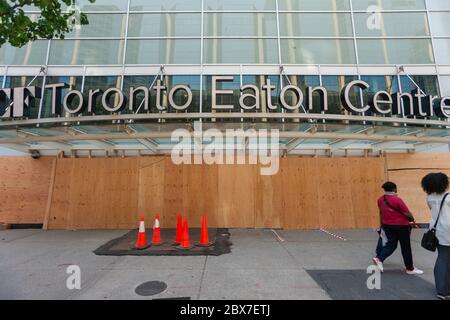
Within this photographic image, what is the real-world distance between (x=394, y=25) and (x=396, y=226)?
425 inches

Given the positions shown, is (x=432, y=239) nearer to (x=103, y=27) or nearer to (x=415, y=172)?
(x=415, y=172)

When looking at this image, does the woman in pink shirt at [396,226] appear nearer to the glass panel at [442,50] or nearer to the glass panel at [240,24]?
the glass panel at [240,24]

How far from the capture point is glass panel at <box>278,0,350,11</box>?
11914mm

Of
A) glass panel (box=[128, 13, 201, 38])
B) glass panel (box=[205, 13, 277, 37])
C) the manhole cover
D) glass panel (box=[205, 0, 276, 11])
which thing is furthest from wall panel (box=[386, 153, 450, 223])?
glass panel (box=[128, 13, 201, 38])

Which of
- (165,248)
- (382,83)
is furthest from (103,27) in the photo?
(382,83)

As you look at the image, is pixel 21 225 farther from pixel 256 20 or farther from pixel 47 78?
pixel 256 20

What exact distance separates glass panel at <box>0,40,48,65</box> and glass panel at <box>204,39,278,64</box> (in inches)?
284

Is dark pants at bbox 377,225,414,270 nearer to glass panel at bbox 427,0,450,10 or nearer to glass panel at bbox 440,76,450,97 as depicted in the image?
glass panel at bbox 440,76,450,97


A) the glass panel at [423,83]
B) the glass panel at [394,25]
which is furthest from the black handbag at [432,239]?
the glass panel at [394,25]

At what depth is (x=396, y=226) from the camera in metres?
5.10
